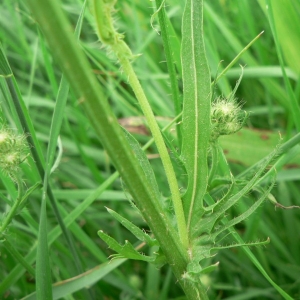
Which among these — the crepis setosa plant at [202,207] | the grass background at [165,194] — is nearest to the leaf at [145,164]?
the crepis setosa plant at [202,207]

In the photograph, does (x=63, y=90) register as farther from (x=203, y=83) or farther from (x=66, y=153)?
(x=66, y=153)

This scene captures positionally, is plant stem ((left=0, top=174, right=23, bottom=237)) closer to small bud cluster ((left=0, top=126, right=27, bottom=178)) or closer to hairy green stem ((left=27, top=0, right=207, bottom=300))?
small bud cluster ((left=0, top=126, right=27, bottom=178))

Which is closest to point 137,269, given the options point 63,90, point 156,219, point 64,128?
point 64,128

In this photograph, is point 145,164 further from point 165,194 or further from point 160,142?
point 165,194

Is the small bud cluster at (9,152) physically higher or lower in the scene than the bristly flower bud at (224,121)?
higher

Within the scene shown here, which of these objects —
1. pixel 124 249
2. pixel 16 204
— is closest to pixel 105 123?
pixel 124 249

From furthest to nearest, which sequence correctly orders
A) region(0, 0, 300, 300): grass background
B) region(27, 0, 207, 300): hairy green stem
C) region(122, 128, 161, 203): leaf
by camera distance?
region(0, 0, 300, 300): grass background, region(122, 128, 161, 203): leaf, region(27, 0, 207, 300): hairy green stem

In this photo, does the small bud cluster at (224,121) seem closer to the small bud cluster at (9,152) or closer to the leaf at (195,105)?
the leaf at (195,105)

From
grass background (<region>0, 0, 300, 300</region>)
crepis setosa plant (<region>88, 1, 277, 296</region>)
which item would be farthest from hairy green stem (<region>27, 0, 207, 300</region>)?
grass background (<region>0, 0, 300, 300</region>)
